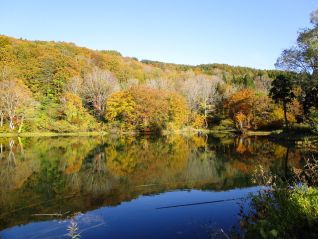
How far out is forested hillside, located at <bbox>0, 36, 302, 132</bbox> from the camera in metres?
55.2

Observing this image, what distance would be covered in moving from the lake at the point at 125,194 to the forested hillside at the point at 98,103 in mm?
29878

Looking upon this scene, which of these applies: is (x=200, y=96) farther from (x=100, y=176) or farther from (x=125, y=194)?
(x=125, y=194)

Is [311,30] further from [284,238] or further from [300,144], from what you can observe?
[284,238]

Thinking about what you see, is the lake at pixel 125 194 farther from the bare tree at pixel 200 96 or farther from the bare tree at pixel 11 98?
the bare tree at pixel 200 96

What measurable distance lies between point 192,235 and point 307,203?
3661mm

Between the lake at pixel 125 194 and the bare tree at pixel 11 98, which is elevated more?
the bare tree at pixel 11 98

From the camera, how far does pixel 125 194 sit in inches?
603

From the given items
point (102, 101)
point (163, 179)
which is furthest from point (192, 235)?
point (102, 101)

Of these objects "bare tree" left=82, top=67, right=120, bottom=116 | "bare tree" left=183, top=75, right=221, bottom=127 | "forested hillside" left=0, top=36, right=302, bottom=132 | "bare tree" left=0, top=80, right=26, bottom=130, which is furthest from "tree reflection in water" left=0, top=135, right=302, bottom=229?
"bare tree" left=183, top=75, right=221, bottom=127

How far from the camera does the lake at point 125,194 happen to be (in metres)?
10.8

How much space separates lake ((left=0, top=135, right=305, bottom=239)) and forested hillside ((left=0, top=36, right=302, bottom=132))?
2988cm

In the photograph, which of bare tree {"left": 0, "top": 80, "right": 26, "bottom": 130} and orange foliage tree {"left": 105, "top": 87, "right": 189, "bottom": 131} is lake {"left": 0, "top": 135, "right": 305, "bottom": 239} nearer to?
bare tree {"left": 0, "top": 80, "right": 26, "bottom": 130}

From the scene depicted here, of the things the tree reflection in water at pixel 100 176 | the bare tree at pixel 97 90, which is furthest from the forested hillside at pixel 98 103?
the tree reflection in water at pixel 100 176

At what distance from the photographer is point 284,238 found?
6859mm
